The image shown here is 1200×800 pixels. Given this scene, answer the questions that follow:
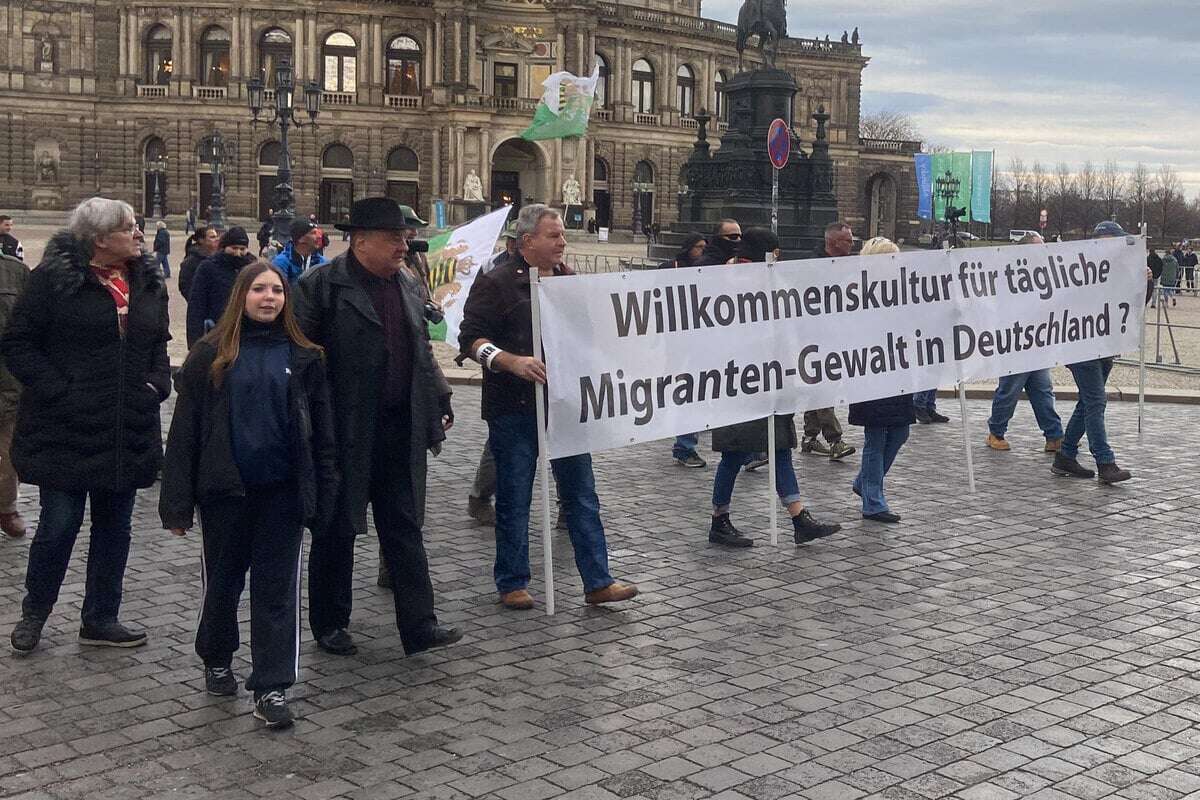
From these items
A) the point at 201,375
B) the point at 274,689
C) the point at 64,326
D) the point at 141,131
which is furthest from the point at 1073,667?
the point at 141,131

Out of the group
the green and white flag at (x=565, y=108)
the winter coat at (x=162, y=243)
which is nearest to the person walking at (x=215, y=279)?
the winter coat at (x=162, y=243)

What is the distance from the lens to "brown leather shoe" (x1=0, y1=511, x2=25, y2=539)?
29.0 feet

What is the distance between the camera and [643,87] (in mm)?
79500

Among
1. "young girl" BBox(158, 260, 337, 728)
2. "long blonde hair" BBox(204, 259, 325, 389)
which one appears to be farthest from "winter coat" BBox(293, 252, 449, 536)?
"long blonde hair" BBox(204, 259, 325, 389)

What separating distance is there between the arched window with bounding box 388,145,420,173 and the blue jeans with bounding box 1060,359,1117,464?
6411 centimetres

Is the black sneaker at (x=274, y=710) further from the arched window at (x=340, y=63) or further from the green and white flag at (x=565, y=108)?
the arched window at (x=340, y=63)

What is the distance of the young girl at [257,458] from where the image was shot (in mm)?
5684

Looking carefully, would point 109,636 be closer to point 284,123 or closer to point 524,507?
point 524,507

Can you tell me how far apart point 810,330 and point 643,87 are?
2845 inches

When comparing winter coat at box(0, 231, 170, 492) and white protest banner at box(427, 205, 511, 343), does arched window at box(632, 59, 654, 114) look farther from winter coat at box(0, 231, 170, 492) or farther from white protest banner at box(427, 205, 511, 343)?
winter coat at box(0, 231, 170, 492)

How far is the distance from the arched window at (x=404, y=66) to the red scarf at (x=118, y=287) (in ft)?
226

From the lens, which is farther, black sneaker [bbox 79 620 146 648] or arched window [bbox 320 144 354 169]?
arched window [bbox 320 144 354 169]

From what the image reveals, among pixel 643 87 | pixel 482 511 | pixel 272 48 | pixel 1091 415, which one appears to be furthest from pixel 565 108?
pixel 482 511

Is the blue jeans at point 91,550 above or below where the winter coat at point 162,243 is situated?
below
